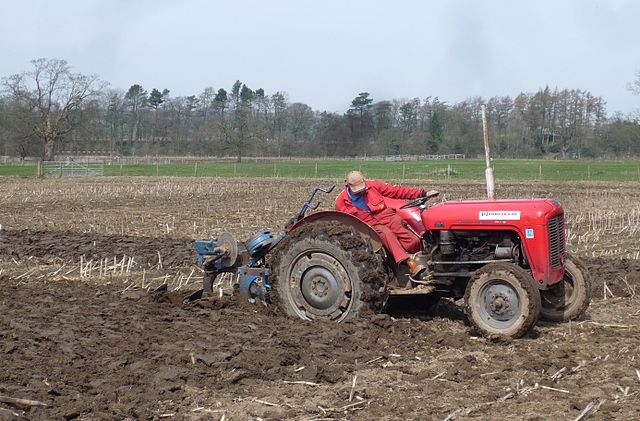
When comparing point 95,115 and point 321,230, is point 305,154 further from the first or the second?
point 321,230

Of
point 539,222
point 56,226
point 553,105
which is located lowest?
point 56,226

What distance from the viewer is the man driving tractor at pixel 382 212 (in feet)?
24.3

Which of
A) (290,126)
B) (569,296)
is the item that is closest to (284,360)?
(569,296)

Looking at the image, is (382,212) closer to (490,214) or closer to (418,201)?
(418,201)

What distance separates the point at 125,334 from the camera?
6.82 m

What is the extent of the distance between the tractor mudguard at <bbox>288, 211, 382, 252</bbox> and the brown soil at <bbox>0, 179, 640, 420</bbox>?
0.77m

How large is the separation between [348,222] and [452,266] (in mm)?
1112

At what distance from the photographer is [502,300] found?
684cm

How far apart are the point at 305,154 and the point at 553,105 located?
32.0m

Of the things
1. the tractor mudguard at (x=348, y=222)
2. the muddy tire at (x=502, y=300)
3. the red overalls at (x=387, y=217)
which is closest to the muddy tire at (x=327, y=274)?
the tractor mudguard at (x=348, y=222)

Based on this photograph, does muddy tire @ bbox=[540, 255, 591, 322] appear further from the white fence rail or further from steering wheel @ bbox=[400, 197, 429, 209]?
the white fence rail

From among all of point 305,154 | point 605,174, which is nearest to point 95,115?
point 305,154

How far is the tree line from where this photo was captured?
7200cm

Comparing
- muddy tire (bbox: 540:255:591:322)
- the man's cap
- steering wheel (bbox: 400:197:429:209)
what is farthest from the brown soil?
the man's cap
